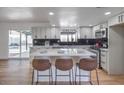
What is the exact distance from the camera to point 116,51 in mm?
6656

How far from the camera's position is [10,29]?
429 inches

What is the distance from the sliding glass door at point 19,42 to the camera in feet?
36.9

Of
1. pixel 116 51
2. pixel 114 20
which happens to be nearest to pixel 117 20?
pixel 114 20

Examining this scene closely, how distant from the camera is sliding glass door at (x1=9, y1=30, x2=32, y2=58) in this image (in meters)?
11.2

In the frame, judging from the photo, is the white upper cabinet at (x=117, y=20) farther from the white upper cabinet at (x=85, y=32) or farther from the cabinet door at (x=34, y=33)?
the cabinet door at (x=34, y=33)

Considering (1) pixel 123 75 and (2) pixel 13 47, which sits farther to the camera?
(2) pixel 13 47

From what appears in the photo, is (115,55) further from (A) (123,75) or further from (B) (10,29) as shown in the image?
(B) (10,29)

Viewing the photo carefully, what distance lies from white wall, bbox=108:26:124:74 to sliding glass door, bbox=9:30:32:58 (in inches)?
239

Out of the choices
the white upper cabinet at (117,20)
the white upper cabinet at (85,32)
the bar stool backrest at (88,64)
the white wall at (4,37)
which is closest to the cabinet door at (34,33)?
the white wall at (4,37)

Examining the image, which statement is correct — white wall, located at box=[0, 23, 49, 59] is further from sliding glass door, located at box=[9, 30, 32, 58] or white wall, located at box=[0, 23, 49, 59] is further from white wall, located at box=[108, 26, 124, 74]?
white wall, located at box=[108, 26, 124, 74]

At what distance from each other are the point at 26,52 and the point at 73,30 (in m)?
3.36

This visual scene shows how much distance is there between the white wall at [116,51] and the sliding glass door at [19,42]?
607 cm

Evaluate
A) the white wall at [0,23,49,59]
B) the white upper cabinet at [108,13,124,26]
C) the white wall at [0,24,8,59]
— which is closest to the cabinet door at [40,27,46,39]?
the white wall at [0,23,49,59]
